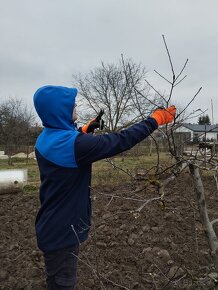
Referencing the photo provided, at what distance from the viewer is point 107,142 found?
7.72 ft

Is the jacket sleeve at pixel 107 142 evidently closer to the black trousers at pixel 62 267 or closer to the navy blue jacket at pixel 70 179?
the navy blue jacket at pixel 70 179

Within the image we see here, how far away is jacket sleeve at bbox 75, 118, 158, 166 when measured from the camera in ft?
7.67

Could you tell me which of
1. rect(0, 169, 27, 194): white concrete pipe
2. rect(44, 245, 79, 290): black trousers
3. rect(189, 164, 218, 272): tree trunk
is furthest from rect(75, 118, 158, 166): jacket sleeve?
rect(0, 169, 27, 194): white concrete pipe

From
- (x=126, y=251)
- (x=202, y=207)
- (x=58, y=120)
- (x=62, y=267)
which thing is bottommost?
(x=126, y=251)

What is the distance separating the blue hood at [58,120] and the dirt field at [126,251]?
520 millimetres

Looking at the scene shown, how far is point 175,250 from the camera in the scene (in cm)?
448

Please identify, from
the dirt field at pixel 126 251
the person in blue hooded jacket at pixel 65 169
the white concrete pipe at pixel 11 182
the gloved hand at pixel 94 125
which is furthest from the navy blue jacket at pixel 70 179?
the white concrete pipe at pixel 11 182

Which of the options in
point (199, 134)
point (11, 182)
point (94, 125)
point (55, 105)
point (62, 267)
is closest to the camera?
point (199, 134)

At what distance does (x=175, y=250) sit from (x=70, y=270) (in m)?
2.27

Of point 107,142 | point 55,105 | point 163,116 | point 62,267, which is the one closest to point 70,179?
point 107,142

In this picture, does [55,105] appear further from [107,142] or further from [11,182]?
[11,182]

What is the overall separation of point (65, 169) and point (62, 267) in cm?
69

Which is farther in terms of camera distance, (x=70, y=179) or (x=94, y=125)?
(x=94, y=125)

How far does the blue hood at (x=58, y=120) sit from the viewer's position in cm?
242
